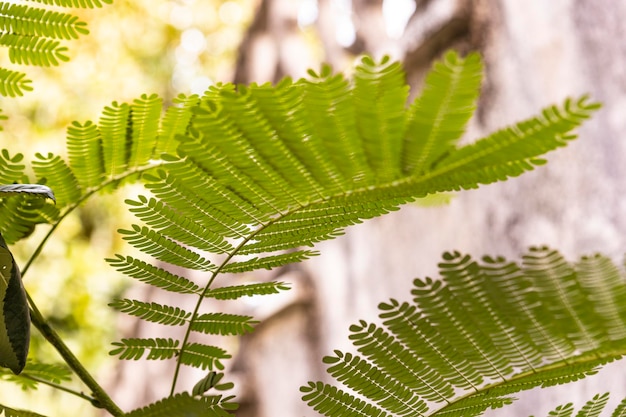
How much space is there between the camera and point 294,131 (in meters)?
0.53

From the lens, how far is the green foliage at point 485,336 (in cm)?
51

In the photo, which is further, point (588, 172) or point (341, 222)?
point (588, 172)

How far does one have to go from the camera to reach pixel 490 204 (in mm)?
2410

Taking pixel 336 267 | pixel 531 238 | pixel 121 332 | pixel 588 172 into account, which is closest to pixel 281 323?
pixel 336 267

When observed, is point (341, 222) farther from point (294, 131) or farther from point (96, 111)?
point (96, 111)

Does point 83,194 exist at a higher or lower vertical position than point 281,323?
lower

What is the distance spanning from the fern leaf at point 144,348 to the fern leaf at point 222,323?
35mm

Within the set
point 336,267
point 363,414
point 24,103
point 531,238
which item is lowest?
point 363,414

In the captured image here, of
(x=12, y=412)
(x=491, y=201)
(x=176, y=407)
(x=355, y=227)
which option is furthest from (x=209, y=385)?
(x=355, y=227)

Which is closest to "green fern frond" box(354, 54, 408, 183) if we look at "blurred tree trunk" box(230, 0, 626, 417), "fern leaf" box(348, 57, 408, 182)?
"fern leaf" box(348, 57, 408, 182)

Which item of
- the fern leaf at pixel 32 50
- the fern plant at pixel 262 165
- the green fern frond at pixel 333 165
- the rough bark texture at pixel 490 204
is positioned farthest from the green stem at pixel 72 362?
the rough bark texture at pixel 490 204

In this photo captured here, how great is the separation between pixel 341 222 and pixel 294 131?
0.14 metres

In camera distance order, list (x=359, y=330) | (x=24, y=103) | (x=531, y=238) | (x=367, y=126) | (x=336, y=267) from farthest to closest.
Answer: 1. (x=24, y=103)
2. (x=336, y=267)
3. (x=531, y=238)
4. (x=359, y=330)
5. (x=367, y=126)

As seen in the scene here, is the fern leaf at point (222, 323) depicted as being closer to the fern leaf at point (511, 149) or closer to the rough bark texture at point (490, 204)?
the fern leaf at point (511, 149)
